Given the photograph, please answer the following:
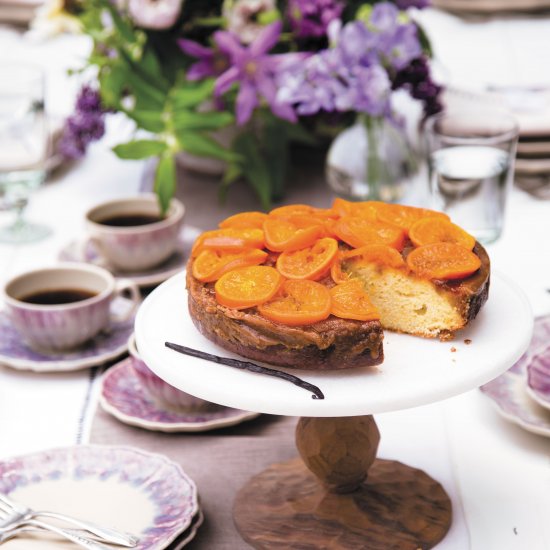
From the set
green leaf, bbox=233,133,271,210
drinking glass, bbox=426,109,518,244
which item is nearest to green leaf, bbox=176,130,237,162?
green leaf, bbox=233,133,271,210

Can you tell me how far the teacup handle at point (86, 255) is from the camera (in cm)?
194

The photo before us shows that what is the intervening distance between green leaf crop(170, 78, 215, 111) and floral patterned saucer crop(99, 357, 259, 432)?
72 cm

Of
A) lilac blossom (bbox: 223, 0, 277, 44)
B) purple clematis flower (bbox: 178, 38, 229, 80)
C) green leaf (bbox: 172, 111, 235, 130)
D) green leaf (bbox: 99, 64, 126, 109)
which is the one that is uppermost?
lilac blossom (bbox: 223, 0, 277, 44)

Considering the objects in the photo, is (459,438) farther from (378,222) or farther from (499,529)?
(378,222)

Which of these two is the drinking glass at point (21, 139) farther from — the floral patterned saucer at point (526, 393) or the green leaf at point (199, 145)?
the floral patterned saucer at point (526, 393)

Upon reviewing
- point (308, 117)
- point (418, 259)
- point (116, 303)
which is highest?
point (418, 259)

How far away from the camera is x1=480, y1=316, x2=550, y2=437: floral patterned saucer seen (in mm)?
1361

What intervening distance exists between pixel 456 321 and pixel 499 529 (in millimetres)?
296

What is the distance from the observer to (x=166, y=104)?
2080mm

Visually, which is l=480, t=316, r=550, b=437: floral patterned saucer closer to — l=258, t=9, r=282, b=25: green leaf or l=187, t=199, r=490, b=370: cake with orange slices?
l=187, t=199, r=490, b=370: cake with orange slices

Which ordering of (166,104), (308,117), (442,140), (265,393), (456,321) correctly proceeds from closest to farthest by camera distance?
(265,393) → (456,321) → (442,140) → (166,104) → (308,117)

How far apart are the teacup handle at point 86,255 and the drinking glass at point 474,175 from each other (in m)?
0.70

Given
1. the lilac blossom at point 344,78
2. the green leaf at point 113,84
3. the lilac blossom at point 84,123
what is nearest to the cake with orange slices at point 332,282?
the lilac blossom at point 344,78

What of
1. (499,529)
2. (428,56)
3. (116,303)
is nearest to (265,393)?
(499,529)
